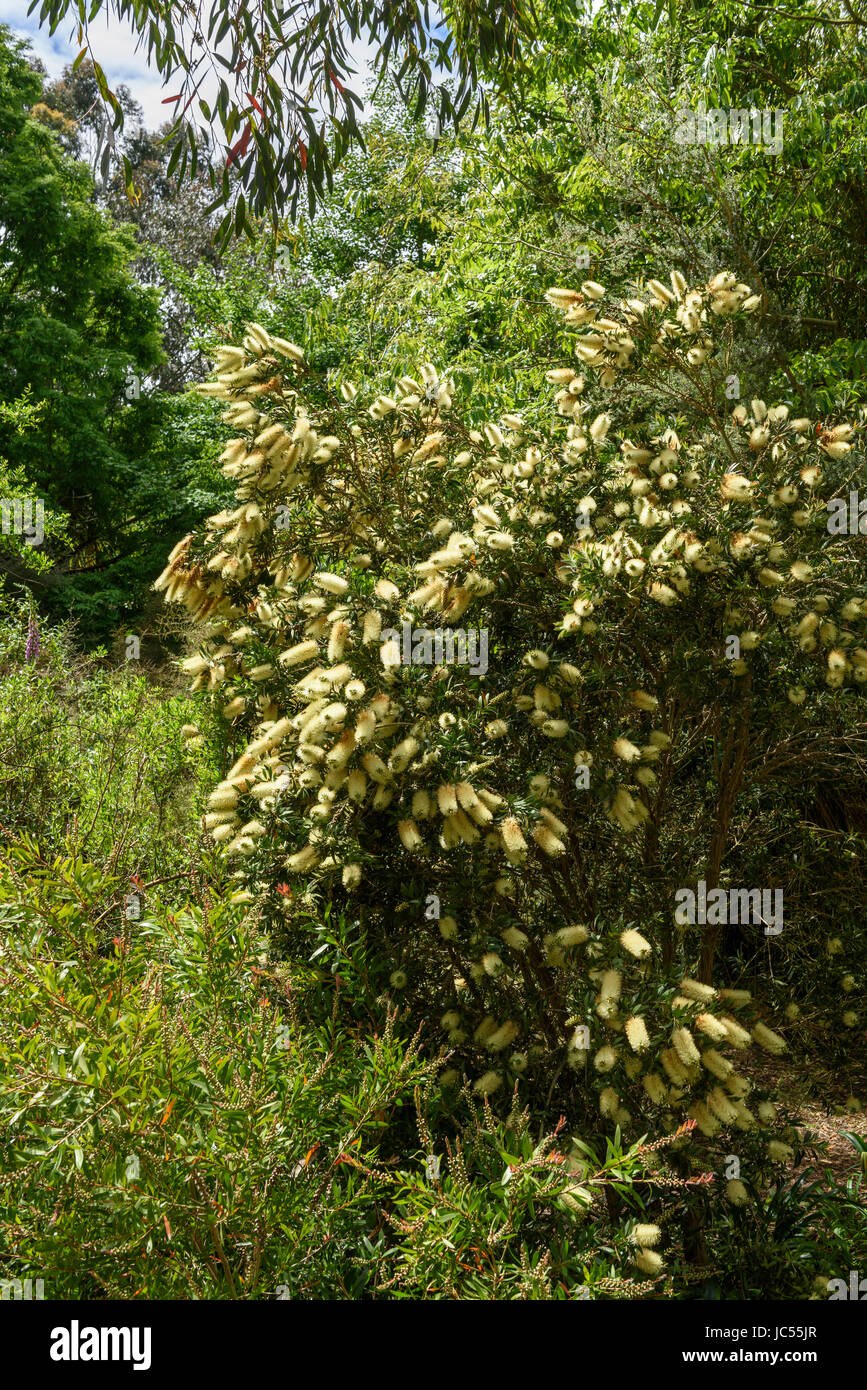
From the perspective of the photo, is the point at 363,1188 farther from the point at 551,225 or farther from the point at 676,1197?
the point at 551,225

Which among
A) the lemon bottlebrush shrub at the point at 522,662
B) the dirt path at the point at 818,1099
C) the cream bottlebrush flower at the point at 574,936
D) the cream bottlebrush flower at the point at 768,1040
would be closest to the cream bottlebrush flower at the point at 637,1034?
the lemon bottlebrush shrub at the point at 522,662

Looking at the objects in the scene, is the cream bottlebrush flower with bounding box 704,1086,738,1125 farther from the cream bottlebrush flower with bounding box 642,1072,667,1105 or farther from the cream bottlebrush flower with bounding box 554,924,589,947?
the cream bottlebrush flower with bounding box 554,924,589,947

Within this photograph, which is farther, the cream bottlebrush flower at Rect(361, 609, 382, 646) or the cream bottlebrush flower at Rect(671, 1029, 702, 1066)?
the cream bottlebrush flower at Rect(361, 609, 382, 646)

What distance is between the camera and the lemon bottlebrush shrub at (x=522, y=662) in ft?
8.45

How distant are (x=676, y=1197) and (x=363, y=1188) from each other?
3.60 feet

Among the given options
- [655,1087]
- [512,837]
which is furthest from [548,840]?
[655,1087]

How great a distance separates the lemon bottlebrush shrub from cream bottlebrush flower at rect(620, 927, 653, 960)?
0.05 feet

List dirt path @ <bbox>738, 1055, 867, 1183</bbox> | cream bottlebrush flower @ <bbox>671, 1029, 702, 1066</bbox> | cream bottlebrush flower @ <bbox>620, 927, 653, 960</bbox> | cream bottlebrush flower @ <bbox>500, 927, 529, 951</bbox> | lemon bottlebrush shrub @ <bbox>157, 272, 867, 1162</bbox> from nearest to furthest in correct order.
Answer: cream bottlebrush flower @ <bbox>671, 1029, 702, 1066</bbox>
cream bottlebrush flower @ <bbox>620, 927, 653, 960</bbox>
lemon bottlebrush shrub @ <bbox>157, 272, 867, 1162</bbox>
cream bottlebrush flower @ <bbox>500, 927, 529, 951</bbox>
dirt path @ <bbox>738, 1055, 867, 1183</bbox>

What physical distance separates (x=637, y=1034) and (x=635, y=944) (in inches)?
8.3

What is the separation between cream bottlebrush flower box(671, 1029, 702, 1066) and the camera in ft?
7.68

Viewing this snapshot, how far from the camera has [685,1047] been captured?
7.72 ft

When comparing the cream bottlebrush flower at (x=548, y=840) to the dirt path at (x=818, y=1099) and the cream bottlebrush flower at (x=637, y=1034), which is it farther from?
the dirt path at (x=818, y=1099)

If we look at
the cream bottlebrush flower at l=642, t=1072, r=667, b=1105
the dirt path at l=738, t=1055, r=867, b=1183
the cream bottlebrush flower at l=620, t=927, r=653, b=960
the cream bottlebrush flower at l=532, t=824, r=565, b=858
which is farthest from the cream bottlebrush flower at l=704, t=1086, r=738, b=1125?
the dirt path at l=738, t=1055, r=867, b=1183

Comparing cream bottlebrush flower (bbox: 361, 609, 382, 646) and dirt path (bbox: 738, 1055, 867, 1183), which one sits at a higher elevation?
cream bottlebrush flower (bbox: 361, 609, 382, 646)
